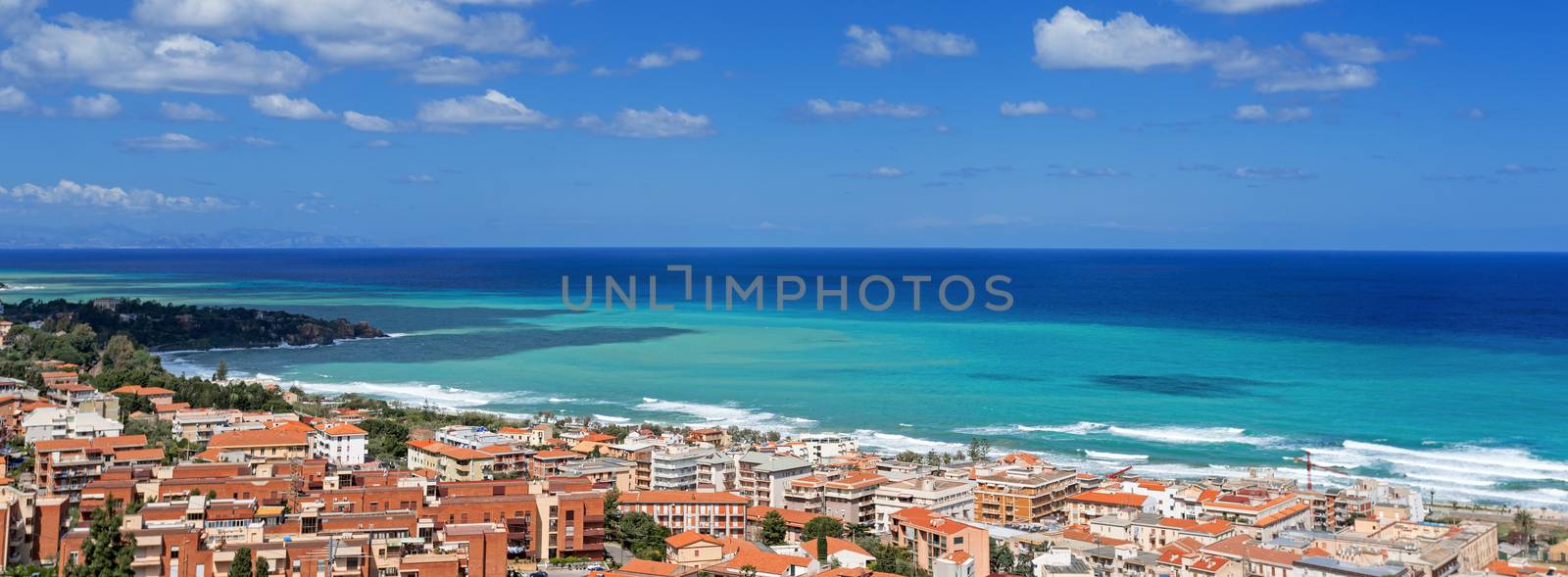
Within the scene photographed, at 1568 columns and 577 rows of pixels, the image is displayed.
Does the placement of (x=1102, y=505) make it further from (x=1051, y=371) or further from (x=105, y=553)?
(x=1051, y=371)

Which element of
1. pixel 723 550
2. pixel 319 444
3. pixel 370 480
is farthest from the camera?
pixel 319 444

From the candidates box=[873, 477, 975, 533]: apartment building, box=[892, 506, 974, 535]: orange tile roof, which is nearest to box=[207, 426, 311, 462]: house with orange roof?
box=[873, 477, 975, 533]: apartment building

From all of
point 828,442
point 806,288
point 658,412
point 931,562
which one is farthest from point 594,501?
point 806,288

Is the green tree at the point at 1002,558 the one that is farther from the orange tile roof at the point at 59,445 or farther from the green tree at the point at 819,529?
the orange tile roof at the point at 59,445

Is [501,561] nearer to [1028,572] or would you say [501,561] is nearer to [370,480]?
[370,480]

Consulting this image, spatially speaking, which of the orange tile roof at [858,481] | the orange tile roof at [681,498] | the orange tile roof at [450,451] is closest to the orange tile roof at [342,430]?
the orange tile roof at [450,451]

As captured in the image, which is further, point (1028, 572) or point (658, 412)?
point (658, 412)

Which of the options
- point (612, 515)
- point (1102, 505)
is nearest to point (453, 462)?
point (612, 515)
